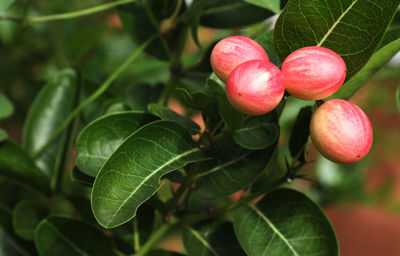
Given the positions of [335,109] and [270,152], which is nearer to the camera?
[335,109]

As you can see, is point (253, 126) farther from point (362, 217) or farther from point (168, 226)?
point (362, 217)

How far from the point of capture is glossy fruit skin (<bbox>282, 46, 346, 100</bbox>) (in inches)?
15.1

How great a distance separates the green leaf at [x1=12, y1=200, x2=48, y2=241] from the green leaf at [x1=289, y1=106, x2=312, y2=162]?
1.20ft

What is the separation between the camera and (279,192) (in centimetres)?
53

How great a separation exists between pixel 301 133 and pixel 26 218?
1.26ft

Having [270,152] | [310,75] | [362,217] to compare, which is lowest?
[362,217]

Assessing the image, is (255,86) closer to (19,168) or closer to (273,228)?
(273,228)

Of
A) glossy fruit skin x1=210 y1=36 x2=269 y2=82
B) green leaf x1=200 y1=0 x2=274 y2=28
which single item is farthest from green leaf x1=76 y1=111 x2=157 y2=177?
green leaf x1=200 y1=0 x2=274 y2=28

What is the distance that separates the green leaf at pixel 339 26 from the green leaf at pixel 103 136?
17 cm

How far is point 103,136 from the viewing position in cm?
52

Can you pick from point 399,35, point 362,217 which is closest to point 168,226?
point 399,35

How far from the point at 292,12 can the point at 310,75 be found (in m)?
0.08

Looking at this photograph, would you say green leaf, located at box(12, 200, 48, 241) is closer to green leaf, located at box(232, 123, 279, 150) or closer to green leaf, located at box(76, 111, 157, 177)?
green leaf, located at box(76, 111, 157, 177)

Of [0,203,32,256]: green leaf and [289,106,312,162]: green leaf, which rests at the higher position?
[289,106,312,162]: green leaf
